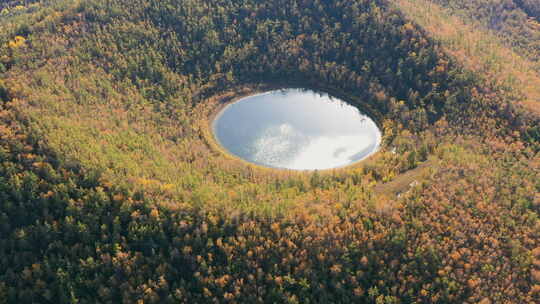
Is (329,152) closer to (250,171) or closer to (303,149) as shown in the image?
(303,149)

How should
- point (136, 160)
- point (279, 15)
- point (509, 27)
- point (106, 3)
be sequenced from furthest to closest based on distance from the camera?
point (509, 27), point (279, 15), point (106, 3), point (136, 160)

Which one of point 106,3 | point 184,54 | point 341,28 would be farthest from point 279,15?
point 106,3

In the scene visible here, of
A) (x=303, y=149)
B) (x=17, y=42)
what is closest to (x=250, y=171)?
(x=303, y=149)

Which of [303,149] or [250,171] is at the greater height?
[303,149]

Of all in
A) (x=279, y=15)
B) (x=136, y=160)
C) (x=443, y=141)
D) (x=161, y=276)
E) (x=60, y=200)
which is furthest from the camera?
(x=279, y=15)

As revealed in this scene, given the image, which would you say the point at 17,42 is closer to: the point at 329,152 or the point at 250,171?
the point at 250,171

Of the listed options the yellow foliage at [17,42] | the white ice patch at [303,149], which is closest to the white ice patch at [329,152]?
the white ice patch at [303,149]

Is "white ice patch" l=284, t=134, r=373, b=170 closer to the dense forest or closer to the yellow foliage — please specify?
the dense forest

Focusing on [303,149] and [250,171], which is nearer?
[250,171]

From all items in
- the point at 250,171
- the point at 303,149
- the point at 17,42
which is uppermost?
the point at 17,42

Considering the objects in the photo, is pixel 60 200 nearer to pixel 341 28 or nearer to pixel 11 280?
pixel 11 280
